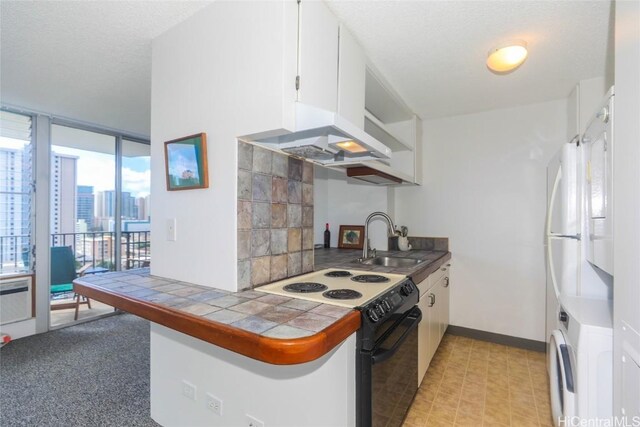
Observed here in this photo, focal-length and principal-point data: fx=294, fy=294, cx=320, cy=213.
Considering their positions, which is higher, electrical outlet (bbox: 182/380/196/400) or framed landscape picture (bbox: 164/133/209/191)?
framed landscape picture (bbox: 164/133/209/191)

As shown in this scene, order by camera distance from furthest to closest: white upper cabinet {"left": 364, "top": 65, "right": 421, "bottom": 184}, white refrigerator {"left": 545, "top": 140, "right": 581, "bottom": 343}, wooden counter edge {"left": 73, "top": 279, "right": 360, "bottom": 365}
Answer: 1. white upper cabinet {"left": 364, "top": 65, "right": 421, "bottom": 184}
2. white refrigerator {"left": 545, "top": 140, "right": 581, "bottom": 343}
3. wooden counter edge {"left": 73, "top": 279, "right": 360, "bottom": 365}

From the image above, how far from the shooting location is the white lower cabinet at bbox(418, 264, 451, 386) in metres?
2.00

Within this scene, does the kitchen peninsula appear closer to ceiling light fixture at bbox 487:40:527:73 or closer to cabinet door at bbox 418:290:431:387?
cabinet door at bbox 418:290:431:387

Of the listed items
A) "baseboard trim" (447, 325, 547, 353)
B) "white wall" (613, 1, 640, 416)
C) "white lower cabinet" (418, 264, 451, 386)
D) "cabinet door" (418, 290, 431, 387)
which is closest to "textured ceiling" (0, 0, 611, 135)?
"white wall" (613, 1, 640, 416)

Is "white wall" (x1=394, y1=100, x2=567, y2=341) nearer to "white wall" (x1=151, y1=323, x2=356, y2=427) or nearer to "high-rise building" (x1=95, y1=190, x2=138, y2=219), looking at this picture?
"white wall" (x1=151, y1=323, x2=356, y2=427)

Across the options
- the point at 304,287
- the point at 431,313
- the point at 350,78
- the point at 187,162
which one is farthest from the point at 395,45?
the point at 431,313

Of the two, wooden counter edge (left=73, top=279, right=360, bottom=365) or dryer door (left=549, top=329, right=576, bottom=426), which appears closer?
wooden counter edge (left=73, top=279, right=360, bottom=365)

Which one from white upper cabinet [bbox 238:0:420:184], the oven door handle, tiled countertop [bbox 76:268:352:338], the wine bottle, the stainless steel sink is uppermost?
white upper cabinet [bbox 238:0:420:184]

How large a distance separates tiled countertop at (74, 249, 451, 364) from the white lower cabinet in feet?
3.59

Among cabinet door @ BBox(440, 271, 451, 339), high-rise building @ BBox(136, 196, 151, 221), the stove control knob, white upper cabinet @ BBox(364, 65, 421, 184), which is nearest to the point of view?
the stove control knob

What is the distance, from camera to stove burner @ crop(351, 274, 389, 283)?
166 cm

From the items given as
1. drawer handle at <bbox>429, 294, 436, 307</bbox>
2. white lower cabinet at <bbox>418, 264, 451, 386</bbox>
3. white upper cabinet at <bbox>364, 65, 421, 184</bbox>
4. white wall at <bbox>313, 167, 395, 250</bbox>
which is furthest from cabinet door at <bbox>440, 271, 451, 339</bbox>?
white upper cabinet at <bbox>364, 65, 421, 184</bbox>

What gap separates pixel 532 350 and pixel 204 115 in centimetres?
327

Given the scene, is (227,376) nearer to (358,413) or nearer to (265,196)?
(358,413)
